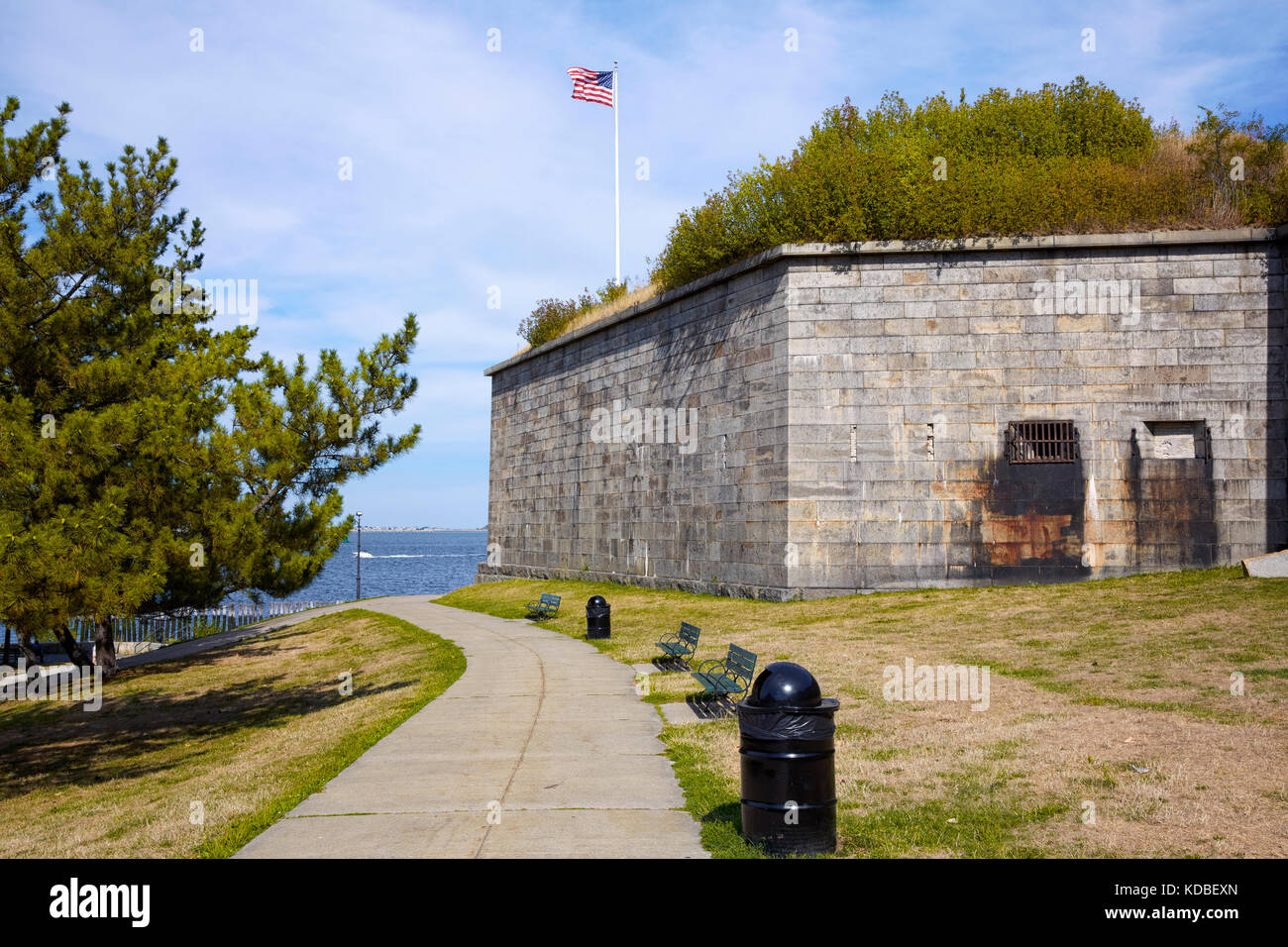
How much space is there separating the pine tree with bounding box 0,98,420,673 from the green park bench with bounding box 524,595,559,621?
18.7 feet

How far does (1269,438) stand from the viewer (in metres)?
17.0

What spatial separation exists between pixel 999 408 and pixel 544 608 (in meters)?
11.4

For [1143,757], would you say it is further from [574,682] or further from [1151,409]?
[1151,409]

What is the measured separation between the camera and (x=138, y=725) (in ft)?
49.4

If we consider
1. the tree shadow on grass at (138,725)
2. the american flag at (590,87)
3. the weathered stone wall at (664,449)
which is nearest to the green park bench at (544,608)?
the weathered stone wall at (664,449)

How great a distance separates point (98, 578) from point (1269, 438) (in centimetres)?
1992

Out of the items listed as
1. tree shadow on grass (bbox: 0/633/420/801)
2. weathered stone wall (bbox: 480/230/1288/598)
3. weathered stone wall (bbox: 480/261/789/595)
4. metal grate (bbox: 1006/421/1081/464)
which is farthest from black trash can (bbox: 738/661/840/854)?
metal grate (bbox: 1006/421/1081/464)

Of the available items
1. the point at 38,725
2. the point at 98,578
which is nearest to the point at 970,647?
the point at 98,578

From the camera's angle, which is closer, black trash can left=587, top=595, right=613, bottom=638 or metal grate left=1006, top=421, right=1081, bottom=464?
black trash can left=587, top=595, right=613, bottom=638

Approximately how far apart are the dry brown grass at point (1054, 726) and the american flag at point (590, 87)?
734 inches

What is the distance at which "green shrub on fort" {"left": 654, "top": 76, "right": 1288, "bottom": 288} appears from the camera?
59.9 ft

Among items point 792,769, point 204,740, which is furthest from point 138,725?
point 792,769

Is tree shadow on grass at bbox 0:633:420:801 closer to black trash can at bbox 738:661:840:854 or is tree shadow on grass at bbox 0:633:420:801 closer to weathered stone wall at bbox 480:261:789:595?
weathered stone wall at bbox 480:261:789:595

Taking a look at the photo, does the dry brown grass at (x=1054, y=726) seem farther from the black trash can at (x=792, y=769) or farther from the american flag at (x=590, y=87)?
the american flag at (x=590, y=87)
